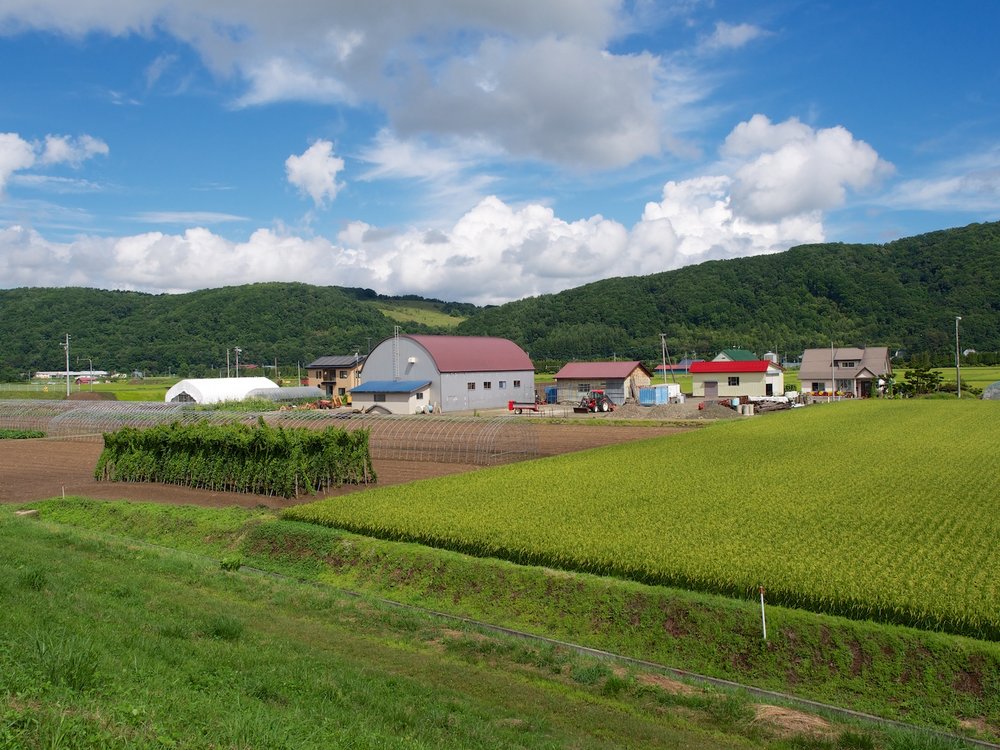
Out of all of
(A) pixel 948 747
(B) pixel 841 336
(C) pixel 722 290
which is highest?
(C) pixel 722 290

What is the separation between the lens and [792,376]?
101 metres

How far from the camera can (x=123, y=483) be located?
26.2 metres

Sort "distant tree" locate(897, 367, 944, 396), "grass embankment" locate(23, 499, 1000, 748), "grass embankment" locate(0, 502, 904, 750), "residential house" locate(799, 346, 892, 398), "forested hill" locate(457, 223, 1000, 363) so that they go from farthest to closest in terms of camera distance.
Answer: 1. "forested hill" locate(457, 223, 1000, 363)
2. "residential house" locate(799, 346, 892, 398)
3. "distant tree" locate(897, 367, 944, 396)
4. "grass embankment" locate(23, 499, 1000, 748)
5. "grass embankment" locate(0, 502, 904, 750)

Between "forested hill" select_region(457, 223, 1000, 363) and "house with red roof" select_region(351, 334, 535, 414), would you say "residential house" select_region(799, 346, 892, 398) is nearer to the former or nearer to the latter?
"house with red roof" select_region(351, 334, 535, 414)

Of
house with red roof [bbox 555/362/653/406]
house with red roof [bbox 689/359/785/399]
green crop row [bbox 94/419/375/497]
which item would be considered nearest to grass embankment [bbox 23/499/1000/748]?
green crop row [bbox 94/419/375/497]

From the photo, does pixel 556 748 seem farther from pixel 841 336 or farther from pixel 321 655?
pixel 841 336

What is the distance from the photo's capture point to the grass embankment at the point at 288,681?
5.52 metres

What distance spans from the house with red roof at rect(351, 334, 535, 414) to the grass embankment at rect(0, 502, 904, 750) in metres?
42.3

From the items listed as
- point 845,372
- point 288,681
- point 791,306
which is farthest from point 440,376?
point 791,306

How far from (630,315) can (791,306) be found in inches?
1292

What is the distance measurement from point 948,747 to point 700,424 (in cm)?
A: 3834

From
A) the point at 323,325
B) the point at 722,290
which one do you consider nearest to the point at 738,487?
the point at 722,290

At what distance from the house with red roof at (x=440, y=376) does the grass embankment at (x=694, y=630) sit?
3924cm

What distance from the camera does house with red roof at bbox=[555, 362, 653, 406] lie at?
61.6 m
